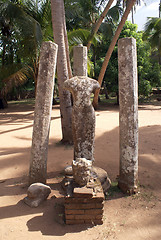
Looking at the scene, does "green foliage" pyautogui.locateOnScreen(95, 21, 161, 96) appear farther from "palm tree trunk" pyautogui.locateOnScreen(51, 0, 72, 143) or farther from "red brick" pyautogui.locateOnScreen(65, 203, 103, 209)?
"red brick" pyautogui.locateOnScreen(65, 203, 103, 209)

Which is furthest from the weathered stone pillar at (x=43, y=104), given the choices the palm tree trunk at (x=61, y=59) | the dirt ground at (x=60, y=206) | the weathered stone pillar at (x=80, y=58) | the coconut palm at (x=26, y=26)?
the coconut palm at (x=26, y=26)

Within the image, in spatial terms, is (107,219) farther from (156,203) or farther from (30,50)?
(30,50)

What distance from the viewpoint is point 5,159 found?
18.0 ft

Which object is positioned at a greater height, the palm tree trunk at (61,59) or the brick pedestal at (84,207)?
the palm tree trunk at (61,59)

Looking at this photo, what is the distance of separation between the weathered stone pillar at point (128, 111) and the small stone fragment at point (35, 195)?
5.27ft

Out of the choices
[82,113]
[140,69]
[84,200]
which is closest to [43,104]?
[82,113]

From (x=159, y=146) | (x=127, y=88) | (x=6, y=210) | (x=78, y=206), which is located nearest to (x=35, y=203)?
(x=6, y=210)

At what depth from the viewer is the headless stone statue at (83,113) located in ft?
12.0

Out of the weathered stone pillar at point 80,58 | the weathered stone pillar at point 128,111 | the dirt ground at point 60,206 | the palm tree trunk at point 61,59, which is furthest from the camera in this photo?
the palm tree trunk at point 61,59

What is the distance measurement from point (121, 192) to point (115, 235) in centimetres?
113

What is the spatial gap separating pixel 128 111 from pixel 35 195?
236 centimetres

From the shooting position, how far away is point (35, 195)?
347 centimetres

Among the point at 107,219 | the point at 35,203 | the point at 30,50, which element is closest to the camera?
the point at 107,219

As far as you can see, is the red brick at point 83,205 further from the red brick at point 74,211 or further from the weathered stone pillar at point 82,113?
the weathered stone pillar at point 82,113
